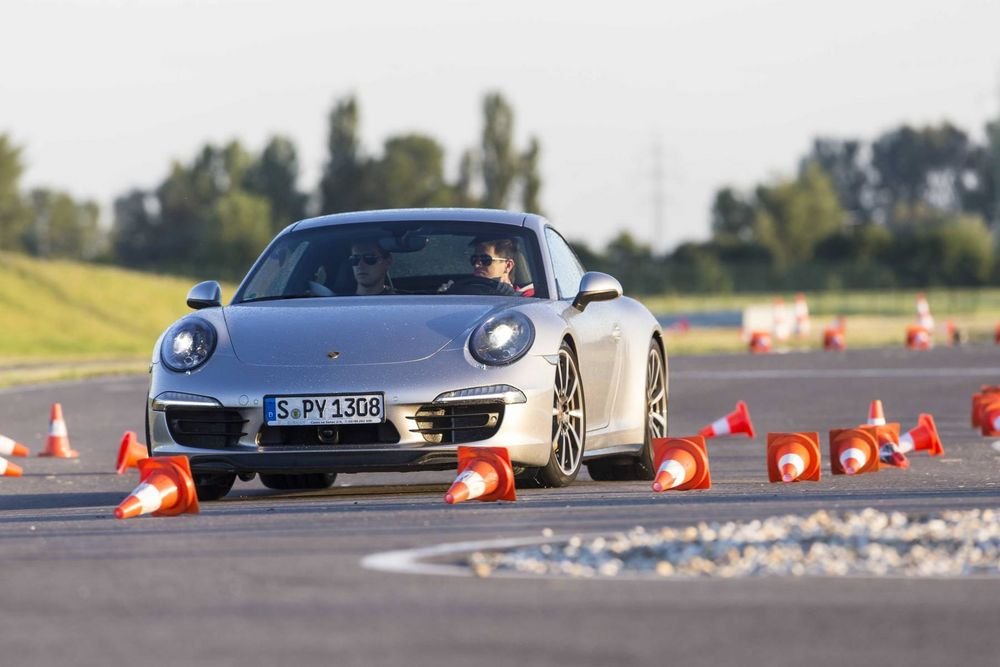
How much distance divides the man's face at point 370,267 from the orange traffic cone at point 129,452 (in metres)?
2.98

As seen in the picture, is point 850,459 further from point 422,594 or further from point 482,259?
point 422,594

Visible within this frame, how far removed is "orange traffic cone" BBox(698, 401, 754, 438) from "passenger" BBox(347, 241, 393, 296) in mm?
5559

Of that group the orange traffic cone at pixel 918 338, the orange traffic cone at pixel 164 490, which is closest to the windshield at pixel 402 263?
the orange traffic cone at pixel 164 490

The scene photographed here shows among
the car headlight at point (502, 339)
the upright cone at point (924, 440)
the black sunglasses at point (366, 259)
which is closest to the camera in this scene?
the car headlight at point (502, 339)

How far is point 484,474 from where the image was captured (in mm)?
9719

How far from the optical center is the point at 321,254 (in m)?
11.3

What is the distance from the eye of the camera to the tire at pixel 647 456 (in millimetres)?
11852

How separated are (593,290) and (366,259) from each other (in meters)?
1.18

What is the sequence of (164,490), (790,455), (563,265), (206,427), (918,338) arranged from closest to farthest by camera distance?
(164,490), (206,427), (790,455), (563,265), (918,338)

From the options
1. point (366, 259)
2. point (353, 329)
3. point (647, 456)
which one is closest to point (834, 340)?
point (647, 456)

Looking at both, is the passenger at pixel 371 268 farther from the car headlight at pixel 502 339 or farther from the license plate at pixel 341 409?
the license plate at pixel 341 409

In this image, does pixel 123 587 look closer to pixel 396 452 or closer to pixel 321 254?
pixel 396 452

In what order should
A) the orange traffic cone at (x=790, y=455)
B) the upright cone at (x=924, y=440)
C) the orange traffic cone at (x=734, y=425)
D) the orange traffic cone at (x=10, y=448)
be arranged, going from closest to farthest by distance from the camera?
the orange traffic cone at (x=790, y=455) < the upright cone at (x=924, y=440) < the orange traffic cone at (x=10, y=448) < the orange traffic cone at (x=734, y=425)

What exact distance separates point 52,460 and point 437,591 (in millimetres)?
9394
